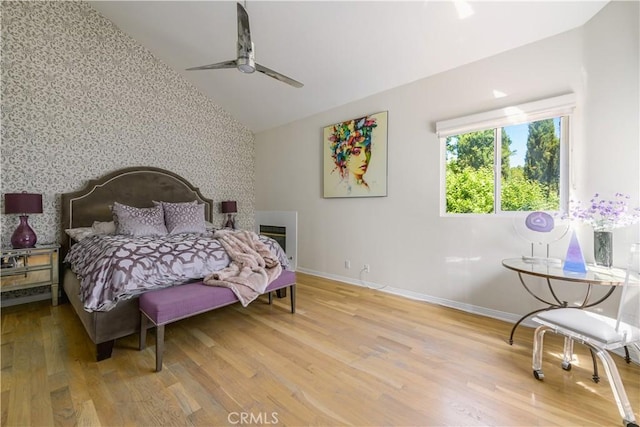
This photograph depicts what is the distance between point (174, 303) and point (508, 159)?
317 cm

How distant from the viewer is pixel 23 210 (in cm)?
285


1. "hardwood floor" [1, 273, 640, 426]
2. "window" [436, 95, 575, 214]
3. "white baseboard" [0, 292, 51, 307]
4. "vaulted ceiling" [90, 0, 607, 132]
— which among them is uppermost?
"vaulted ceiling" [90, 0, 607, 132]

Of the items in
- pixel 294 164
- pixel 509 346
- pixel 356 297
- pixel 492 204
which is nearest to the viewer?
pixel 509 346

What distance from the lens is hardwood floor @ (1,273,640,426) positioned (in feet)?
4.59

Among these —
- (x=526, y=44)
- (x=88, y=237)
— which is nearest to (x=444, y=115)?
(x=526, y=44)

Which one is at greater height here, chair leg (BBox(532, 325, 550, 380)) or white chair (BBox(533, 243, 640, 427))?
white chair (BBox(533, 243, 640, 427))

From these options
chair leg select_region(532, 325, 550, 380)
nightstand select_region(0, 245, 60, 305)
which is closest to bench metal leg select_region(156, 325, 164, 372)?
nightstand select_region(0, 245, 60, 305)

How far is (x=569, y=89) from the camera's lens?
7.41 feet

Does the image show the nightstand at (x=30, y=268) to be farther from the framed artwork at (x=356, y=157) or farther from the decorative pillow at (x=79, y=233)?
the framed artwork at (x=356, y=157)

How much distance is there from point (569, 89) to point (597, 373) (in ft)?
7.02

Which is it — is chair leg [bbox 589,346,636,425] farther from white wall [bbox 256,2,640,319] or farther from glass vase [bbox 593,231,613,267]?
white wall [bbox 256,2,640,319]

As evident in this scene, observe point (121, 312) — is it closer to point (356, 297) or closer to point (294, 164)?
point (356, 297)

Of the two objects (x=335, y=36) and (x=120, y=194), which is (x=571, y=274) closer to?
(x=335, y=36)

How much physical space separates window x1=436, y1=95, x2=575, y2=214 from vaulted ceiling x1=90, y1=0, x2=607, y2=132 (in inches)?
25.6
